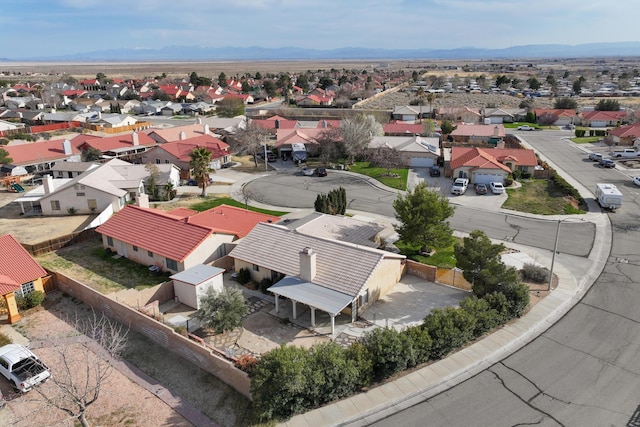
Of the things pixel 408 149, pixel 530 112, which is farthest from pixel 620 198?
pixel 530 112

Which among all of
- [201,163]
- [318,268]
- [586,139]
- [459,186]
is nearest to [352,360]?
[318,268]

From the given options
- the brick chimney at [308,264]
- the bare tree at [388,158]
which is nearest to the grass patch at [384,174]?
the bare tree at [388,158]

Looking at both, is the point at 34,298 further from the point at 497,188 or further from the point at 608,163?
the point at 608,163

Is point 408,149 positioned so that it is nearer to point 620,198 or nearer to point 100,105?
point 620,198

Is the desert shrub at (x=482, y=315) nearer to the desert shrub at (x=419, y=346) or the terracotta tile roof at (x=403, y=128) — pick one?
the desert shrub at (x=419, y=346)

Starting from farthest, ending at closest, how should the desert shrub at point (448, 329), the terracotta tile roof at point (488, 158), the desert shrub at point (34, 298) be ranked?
1. the terracotta tile roof at point (488, 158)
2. the desert shrub at point (34, 298)
3. the desert shrub at point (448, 329)
